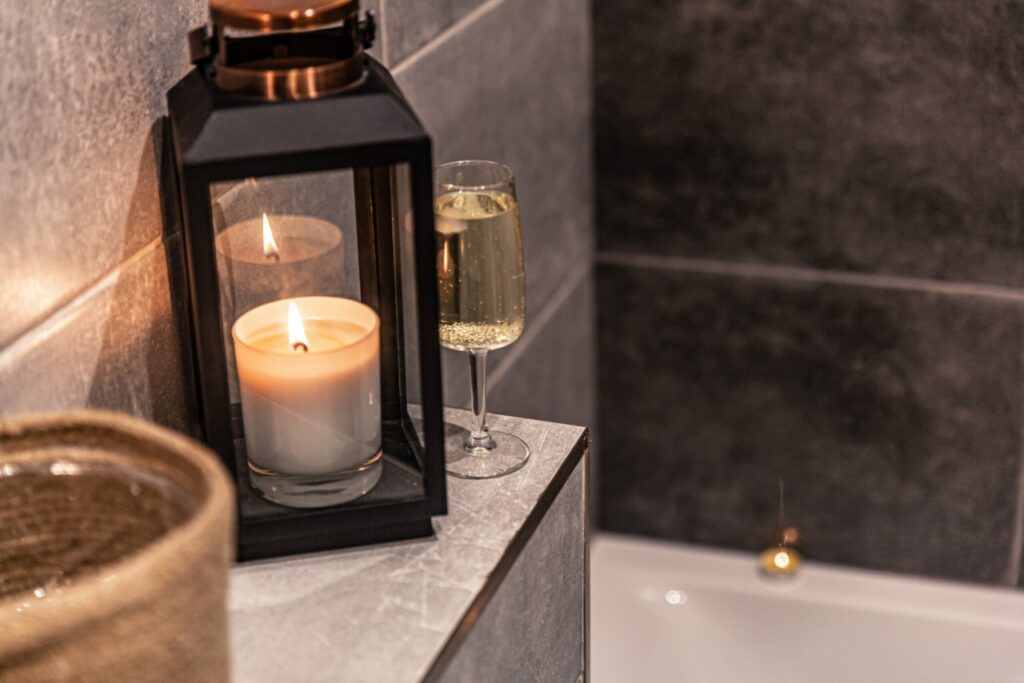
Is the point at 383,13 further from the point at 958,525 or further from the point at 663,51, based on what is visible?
the point at 958,525

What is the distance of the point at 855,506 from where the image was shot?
167 cm

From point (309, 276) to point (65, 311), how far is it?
12 centimetres

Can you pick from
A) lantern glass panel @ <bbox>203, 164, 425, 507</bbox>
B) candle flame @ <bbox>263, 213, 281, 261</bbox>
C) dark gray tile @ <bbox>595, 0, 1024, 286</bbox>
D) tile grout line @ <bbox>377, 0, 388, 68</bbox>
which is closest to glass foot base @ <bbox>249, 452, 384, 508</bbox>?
lantern glass panel @ <bbox>203, 164, 425, 507</bbox>

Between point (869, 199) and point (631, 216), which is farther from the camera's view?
point (631, 216)

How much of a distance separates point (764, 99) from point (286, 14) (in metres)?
0.96

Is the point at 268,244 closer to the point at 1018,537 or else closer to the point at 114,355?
the point at 114,355

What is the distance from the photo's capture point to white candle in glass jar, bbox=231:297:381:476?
692mm

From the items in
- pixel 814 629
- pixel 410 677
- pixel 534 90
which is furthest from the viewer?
pixel 814 629

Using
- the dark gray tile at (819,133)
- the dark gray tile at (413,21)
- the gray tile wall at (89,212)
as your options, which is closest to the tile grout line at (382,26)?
the dark gray tile at (413,21)

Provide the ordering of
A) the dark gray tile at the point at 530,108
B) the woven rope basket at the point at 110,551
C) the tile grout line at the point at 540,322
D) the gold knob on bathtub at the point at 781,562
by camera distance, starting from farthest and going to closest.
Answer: the gold knob on bathtub at the point at 781,562
the tile grout line at the point at 540,322
the dark gray tile at the point at 530,108
the woven rope basket at the point at 110,551

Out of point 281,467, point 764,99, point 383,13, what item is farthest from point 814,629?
point 281,467

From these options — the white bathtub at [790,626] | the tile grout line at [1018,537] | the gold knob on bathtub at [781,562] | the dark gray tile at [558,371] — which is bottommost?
the white bathtub at [790,626]

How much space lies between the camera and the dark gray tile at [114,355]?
67 centimetres

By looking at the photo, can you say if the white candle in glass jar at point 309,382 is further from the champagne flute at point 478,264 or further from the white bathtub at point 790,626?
the white bathtub at point 790,626
